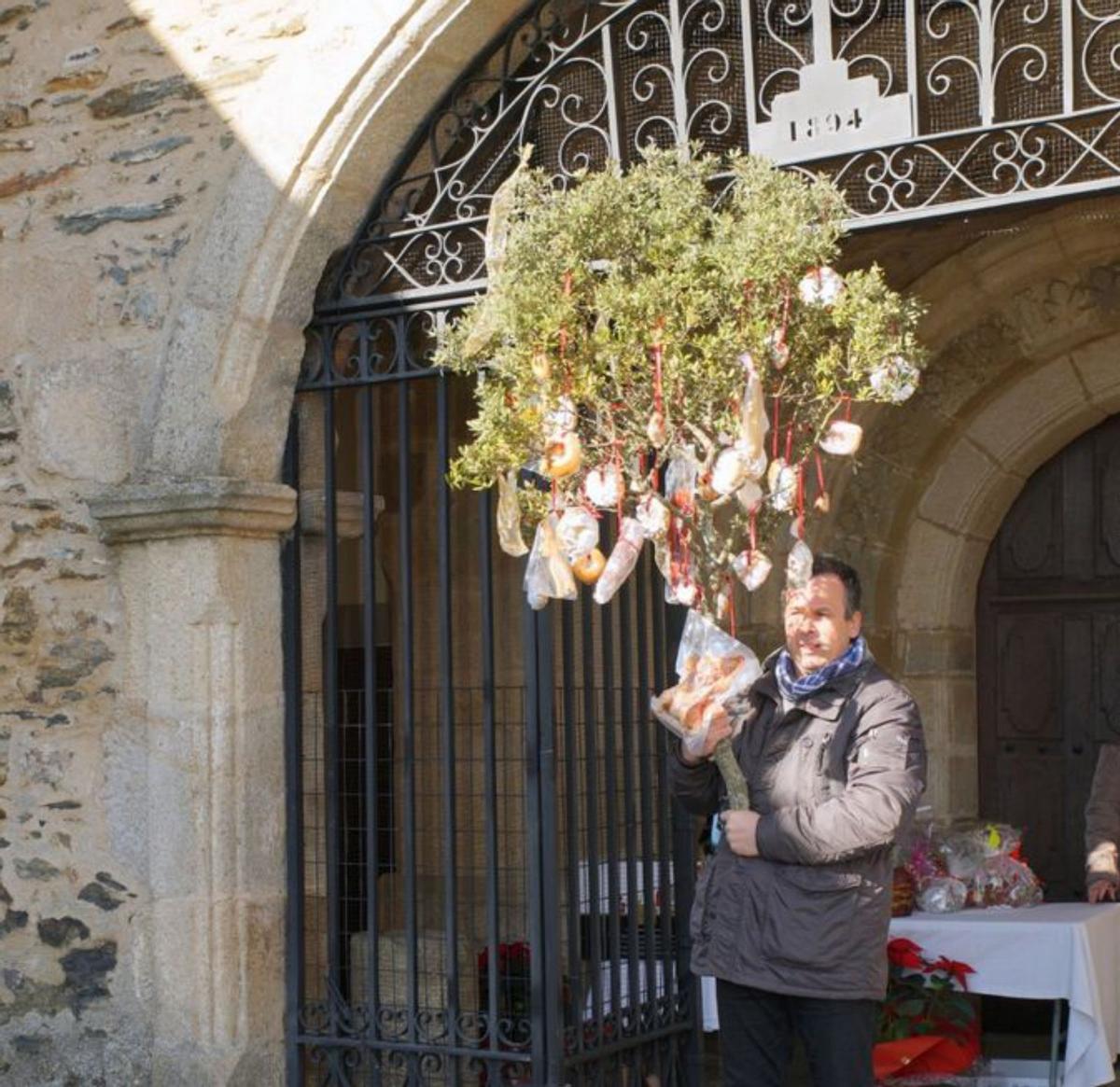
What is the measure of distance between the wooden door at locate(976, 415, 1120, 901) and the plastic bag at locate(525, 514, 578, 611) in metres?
3.32

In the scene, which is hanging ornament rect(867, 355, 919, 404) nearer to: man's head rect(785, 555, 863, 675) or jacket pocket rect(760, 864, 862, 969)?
man's head rect(785, 555, 863, 675)

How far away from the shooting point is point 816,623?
159 inches

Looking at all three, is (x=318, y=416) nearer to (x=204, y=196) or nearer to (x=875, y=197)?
(x=204, y=196)

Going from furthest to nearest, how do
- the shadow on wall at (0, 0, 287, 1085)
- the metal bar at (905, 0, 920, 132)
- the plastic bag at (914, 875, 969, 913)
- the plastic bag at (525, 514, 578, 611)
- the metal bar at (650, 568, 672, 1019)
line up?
the plastic bag at (914, 875, 969, 913), the shadow on wall at (0, 0, 287, 1085), the metal bar at (650, 568, 672, 1019), the metal bar at (905, 0, 920, 132), the plastic bag at (525, 514, 578, 611)

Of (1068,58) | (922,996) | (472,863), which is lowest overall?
(922,996)

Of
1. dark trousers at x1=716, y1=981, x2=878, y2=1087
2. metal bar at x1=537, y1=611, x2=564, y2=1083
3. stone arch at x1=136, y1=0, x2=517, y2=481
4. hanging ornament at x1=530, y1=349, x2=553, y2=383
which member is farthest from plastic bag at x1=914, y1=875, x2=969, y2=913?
hanging ornament at x1=530, y1=349, x2=553, y2=383

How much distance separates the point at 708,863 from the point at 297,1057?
1.83m

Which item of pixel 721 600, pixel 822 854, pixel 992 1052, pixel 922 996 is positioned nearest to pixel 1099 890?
pixel 922 996

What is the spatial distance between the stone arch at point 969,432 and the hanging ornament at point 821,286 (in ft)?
9.23

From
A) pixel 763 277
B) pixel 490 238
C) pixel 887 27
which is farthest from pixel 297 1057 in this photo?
pixel 887 27

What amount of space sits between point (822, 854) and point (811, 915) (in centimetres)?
14

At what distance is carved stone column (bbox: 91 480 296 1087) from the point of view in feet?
17.6

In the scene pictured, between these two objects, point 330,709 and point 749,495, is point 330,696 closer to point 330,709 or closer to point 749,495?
point 330,709

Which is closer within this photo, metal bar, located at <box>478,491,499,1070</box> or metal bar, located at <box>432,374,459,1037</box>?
metal bar, located at <box>478,491,499,1070</box>
